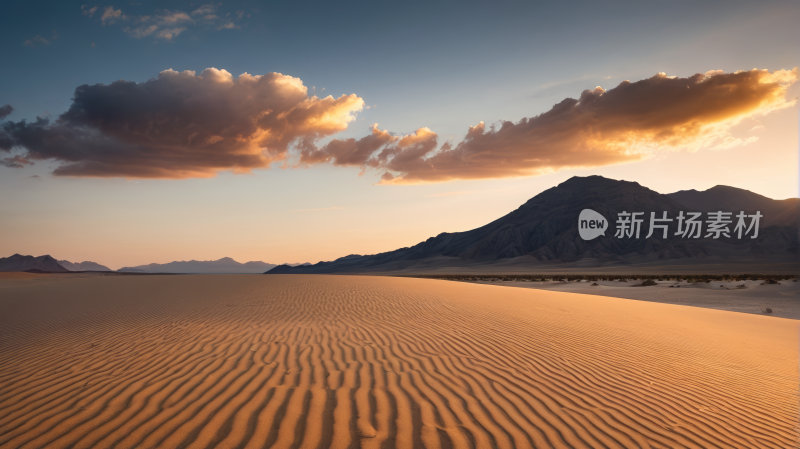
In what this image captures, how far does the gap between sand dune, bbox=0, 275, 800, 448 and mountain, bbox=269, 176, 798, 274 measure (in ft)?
327

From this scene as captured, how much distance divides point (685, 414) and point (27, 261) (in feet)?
888

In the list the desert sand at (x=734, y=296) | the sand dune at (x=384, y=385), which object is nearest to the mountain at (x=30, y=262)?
the sand dune at (x=384, y=385)

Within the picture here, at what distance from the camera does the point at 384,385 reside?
512cm

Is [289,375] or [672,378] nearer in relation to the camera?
[289,375]

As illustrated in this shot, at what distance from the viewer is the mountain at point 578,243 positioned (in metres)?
106

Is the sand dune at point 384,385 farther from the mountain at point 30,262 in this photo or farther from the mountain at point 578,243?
the mountain at point 30,262

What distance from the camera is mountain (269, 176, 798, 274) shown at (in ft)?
348

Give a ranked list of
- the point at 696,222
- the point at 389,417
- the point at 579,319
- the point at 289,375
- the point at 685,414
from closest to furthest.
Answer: the point at 389,417, the point at 685,414, the point at 289,375, the point at 579,319, the point at 696,222

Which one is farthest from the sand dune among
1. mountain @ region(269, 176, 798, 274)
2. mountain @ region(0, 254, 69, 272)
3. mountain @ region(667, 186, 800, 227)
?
mountain @ region(0, 254, 69, 272)

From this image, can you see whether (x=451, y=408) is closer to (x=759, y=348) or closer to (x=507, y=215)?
(x=759, y=348)

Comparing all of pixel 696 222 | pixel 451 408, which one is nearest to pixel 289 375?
pixel 451 408

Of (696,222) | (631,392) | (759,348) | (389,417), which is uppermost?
(696,222)

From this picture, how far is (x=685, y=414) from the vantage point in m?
4.88

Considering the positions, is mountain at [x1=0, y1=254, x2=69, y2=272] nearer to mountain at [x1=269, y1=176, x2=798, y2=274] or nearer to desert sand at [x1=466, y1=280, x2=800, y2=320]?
mountain at [x1=269, y1=176, x2=798, y2=274]
